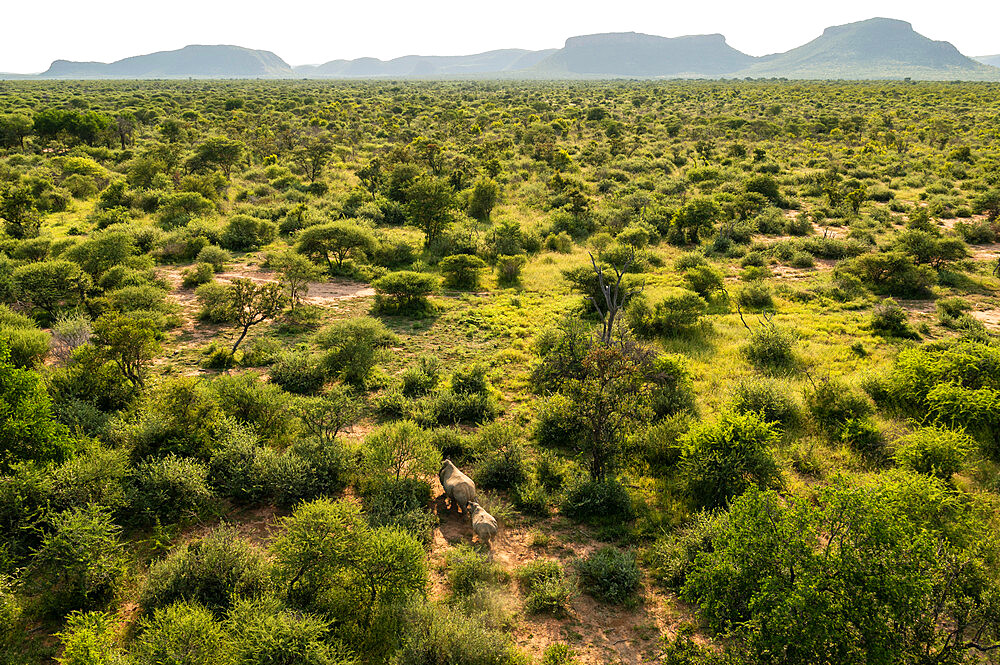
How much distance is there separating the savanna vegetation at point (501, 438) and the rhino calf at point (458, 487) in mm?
478

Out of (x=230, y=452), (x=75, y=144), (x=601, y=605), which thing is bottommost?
(x=601, y=605)

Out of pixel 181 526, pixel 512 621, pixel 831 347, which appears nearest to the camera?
pixel 512 621

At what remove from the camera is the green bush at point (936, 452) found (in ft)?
33.5

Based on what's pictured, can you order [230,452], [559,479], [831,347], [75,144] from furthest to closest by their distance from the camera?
[75,144]
[831,347]
[559,479]
[230,452]

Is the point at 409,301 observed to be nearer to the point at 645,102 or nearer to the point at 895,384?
the point at 895,384

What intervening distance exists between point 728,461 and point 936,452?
4437mm

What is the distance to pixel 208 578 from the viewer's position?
7848 millimetres

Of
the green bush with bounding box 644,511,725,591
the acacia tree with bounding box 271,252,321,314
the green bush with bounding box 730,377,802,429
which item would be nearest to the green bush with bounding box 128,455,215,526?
the green bush with bounding box 644,511,725,591

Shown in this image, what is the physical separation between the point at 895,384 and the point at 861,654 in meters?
10.1

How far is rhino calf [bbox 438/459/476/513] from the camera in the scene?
10.3 m

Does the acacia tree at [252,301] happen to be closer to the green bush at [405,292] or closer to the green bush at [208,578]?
the green bush at [405,292]

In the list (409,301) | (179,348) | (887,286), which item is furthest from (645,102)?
(179,348)

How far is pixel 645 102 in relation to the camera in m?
93.2

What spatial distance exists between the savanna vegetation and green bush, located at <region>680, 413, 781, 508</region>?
2.6 inches
